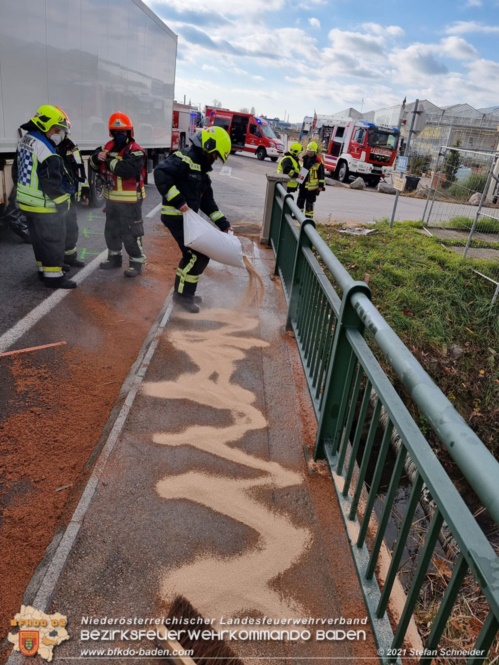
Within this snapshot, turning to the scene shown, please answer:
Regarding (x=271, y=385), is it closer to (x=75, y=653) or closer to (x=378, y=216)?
(x=75, y=653)

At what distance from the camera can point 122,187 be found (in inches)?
231

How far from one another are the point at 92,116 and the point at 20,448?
7818 millimetres

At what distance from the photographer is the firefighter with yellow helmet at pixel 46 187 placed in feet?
16.4

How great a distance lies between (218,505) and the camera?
2.44 m

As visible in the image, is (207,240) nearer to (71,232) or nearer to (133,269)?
(133,269)

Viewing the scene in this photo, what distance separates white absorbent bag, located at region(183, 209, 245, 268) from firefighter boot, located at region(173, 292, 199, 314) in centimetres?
53

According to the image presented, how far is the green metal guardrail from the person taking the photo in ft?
3.74

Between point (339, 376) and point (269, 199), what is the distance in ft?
17.8

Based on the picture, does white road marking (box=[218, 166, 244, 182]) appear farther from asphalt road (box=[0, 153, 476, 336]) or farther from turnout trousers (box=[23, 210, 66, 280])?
turnout trousers (box=[23, 210, 66, 280])

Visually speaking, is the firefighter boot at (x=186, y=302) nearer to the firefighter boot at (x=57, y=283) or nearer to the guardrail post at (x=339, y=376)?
the firefighter boot at (x=57, y=283)

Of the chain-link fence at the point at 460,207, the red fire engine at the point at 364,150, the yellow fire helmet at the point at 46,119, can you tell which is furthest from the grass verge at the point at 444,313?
the red fire engine at the point at 364,150

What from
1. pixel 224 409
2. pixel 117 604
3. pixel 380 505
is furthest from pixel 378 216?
pixel 117 604

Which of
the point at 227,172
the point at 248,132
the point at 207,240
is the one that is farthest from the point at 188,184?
the point at 248,132
